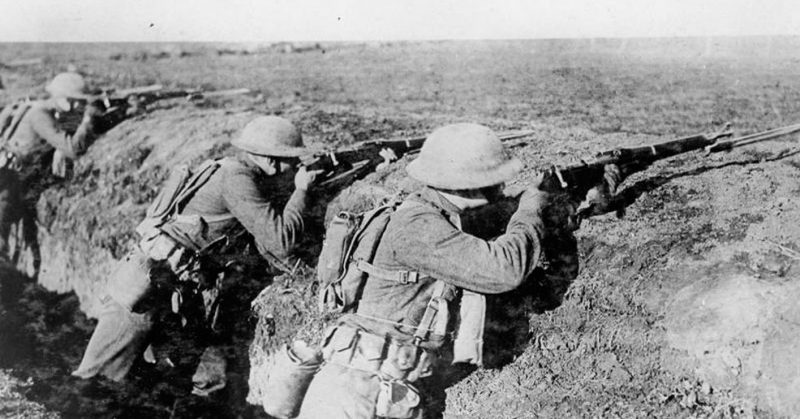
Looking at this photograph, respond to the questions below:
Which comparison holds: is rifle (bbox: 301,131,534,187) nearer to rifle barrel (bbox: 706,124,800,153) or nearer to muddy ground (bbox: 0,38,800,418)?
muddy ground (bbox: 0,38,800,418)

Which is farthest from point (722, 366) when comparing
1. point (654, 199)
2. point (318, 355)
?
point (318, 355)

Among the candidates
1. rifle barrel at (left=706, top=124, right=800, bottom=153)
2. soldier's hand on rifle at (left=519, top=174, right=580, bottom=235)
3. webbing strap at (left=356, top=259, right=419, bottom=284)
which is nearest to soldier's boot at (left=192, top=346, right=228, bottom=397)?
webbing strap at (left=356, top=259, right=419, bottom=284)

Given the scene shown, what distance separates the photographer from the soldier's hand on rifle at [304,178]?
4.10 m

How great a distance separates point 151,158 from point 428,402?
222 inches

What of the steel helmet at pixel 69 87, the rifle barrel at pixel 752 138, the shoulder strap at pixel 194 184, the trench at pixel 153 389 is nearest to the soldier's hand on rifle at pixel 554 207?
the rifle barrel at pixel 752 138

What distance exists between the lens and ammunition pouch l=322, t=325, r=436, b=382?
2.85 metres

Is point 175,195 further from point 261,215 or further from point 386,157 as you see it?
point 386,157

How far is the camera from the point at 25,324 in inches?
266

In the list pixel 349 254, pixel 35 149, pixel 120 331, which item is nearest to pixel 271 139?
pixel 349 254

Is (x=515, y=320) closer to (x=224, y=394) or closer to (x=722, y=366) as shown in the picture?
(x=722, y=366)

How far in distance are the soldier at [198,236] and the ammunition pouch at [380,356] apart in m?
1.17

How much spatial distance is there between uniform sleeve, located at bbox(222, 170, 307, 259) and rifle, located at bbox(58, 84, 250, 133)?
5523 millimetres

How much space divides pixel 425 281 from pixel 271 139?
1786 millimetres

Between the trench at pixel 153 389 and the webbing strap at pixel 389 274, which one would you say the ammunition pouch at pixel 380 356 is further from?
the trench at pixel 153 389
